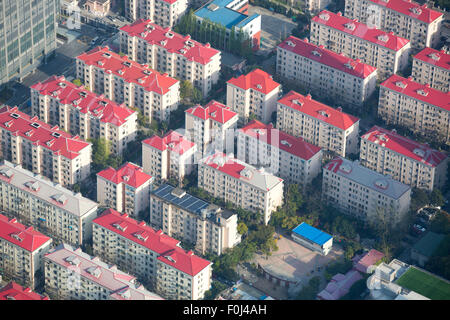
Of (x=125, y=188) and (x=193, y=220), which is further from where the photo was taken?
(x=125, y=188)

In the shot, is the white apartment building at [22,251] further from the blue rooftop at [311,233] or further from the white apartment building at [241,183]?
the blue rooftop at [311,233]

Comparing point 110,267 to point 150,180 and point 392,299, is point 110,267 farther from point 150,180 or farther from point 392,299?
point 392,299

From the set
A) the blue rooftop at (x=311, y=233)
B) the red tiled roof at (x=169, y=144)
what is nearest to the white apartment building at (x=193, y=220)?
the red tiled roof at (x=169, y=144)

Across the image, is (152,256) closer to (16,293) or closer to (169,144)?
(16,293)

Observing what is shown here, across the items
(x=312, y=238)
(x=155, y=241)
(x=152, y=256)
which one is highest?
(x=155, y=241)

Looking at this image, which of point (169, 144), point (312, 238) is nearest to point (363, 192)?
point (312, 238)

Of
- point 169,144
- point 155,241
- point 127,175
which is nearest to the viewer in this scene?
point 155,241

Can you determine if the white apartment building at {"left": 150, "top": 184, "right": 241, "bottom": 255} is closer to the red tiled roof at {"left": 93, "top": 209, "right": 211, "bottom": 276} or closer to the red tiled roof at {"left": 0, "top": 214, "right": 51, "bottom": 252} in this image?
the red tiled roof at {"left": 93, "top": 209, "right": 211, "bottom": 276}
